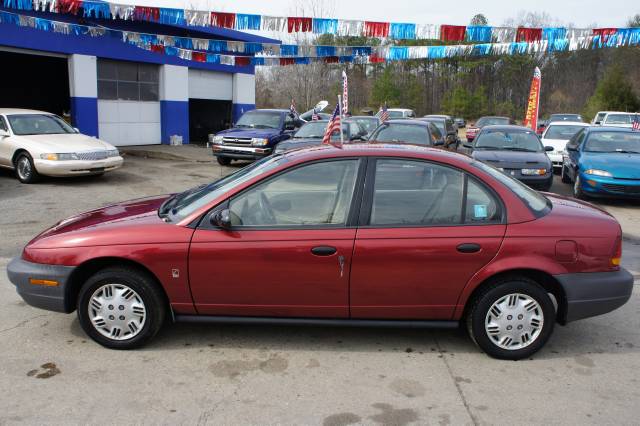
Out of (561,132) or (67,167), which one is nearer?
(67,167)

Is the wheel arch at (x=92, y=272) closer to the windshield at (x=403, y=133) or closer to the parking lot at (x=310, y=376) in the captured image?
the parking lot at (x=310, y=376)

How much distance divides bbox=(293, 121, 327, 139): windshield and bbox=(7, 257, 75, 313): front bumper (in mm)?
11183

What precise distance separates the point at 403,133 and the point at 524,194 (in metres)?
8.80

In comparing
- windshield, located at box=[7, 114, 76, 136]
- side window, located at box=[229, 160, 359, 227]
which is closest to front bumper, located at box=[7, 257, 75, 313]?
side window, located at box=[229, 160, 359, 227]

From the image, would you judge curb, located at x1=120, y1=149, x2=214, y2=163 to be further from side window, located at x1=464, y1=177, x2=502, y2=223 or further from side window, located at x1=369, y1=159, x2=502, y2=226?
side window, located at x1=464, y1=177, x2=502, y2=223

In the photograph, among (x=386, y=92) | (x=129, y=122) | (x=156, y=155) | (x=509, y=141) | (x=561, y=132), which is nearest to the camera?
(x=509, y=141)

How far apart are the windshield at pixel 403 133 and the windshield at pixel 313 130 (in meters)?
2.23

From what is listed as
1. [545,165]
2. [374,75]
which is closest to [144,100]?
[545,165]

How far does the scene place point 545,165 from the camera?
→ 37.9 feet

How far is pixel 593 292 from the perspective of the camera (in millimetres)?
4211

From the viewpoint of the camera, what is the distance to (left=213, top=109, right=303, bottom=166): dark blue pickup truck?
1595 cm

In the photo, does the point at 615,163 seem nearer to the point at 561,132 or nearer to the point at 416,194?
the point at 561,132

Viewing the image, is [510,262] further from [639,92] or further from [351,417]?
[639,92]

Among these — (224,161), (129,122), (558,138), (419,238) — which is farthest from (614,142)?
(129,122)
